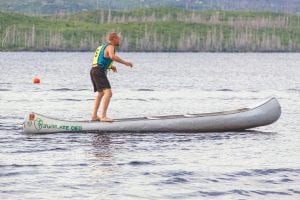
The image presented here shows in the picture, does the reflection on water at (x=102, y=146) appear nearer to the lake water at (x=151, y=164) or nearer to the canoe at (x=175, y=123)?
the lake water at (x=151, y=164)

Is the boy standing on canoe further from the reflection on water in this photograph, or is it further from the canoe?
the reflection on water

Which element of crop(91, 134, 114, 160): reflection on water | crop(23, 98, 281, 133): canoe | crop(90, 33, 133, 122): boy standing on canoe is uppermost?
crop(90, 33, 133, 122): boy standing on canoe

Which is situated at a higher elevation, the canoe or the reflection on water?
the canoe

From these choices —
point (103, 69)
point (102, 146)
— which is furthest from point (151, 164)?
point (103, 69)

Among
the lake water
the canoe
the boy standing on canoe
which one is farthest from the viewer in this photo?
the canoe

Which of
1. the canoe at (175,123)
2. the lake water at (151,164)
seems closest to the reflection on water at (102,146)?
the lake water at (151,164)

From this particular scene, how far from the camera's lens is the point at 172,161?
26141 millimetres

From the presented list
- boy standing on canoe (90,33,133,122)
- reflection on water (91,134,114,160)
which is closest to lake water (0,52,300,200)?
reflection on water (91,134,114,160)

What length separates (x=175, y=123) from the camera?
107 ft

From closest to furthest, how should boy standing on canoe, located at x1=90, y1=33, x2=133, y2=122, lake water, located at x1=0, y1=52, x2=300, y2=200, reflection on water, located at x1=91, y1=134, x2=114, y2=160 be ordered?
lake water, located at x1=0, y1=52, x2=300, y2=200 < reflection on water, located at x1=91, y1=134, x2=114, y2=160 < boy standing on canoe, located at x1=90, y1=33, x2=133, y2=122

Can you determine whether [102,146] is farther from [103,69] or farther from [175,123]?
[175,123]

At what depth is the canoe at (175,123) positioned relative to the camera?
31906 mm

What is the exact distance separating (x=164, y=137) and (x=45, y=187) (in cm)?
1040

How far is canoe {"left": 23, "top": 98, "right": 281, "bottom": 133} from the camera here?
105 feet
